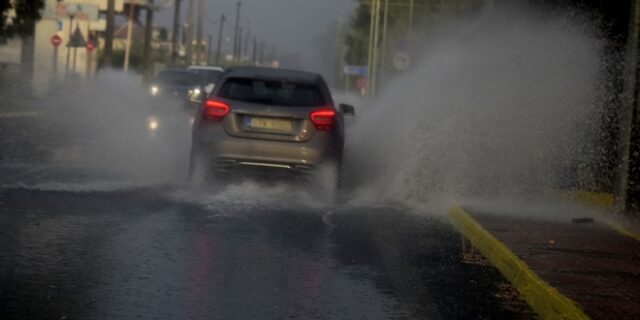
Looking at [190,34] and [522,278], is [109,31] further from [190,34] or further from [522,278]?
[522,278]

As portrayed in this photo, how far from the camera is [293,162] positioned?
511 inches

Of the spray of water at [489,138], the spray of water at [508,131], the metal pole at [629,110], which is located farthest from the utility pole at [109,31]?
the metal pole at [629,110]

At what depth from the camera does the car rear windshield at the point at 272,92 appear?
13234 mm

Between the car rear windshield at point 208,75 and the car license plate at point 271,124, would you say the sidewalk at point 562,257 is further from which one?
the car rear windshield at point 208,75

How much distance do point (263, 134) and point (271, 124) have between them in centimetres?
15

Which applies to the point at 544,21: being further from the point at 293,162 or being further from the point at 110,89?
the point at 110,89

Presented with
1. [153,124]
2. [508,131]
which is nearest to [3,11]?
[153,124]

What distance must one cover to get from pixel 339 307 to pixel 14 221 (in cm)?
417

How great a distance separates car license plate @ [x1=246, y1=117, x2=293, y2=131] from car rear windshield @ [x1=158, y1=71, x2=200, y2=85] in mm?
24005

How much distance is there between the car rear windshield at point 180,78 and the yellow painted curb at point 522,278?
26394 mm

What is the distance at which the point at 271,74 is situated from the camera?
13531 millimetres

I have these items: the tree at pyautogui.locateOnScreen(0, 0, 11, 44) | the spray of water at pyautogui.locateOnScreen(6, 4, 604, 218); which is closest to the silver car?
the spray of water at pyautogui.locateOnScreen(6, 4, 604, 218)

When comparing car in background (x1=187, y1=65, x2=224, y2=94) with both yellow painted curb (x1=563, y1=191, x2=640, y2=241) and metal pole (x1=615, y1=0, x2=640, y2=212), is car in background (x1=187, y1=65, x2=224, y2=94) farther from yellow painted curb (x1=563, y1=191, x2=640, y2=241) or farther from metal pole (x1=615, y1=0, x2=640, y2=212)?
metal pole (x1=615, y1=0, x2=640, y2=212)

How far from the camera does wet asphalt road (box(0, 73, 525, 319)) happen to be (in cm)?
707
